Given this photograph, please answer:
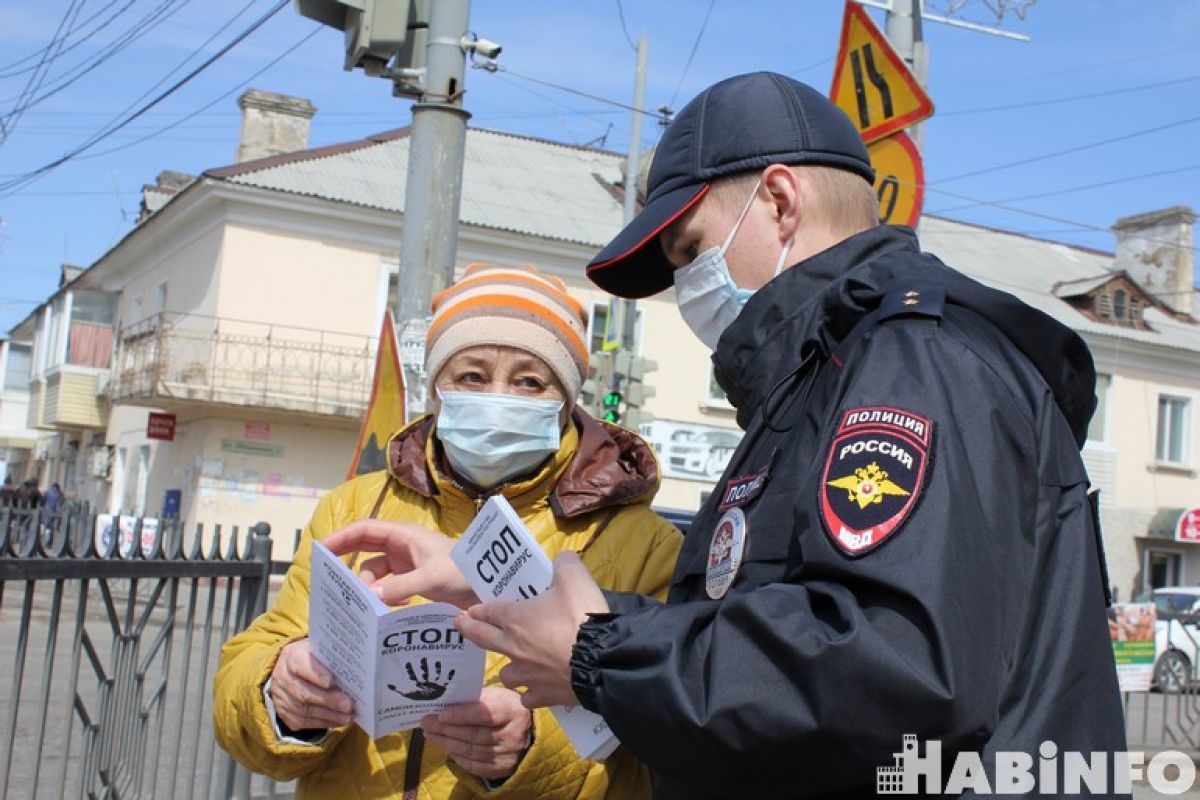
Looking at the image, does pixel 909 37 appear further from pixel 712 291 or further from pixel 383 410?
pixel 712 291

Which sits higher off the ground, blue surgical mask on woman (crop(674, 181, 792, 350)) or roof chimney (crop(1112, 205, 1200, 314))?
roof chimney (crop(1112, 205, 1200, 314))

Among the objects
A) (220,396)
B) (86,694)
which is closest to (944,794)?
(86,694)

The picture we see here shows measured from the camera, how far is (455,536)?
2840 millimetres

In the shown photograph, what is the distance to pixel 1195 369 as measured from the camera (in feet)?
104

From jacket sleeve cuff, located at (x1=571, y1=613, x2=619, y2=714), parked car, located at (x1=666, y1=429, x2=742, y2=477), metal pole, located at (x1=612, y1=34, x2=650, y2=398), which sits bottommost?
jacket sleeve cuff, located at (x1=571, y1=613, x2=619, y2=714)

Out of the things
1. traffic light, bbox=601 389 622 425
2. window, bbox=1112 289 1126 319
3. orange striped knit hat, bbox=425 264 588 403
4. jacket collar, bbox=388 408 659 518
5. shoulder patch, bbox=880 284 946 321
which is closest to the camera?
shoulder patch, bbox=880 284 946 321

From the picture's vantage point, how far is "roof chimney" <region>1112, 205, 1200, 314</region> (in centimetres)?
3284

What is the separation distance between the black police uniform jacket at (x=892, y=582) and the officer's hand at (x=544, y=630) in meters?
0.04

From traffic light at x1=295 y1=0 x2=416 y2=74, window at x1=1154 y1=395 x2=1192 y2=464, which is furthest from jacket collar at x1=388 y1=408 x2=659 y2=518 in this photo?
window at x1=1154 y1=395 x2=1192 y2=464

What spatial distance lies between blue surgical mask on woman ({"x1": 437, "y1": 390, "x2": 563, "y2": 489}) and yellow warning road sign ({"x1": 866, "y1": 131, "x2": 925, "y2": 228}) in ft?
11.8

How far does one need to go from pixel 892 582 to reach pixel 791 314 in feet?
1.85

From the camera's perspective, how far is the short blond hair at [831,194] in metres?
1.87

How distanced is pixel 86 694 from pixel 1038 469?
2.63 metres

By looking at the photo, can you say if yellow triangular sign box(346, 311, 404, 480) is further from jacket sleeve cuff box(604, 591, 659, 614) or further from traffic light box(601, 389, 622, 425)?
traffic light box(601, 389, 622, 425)
